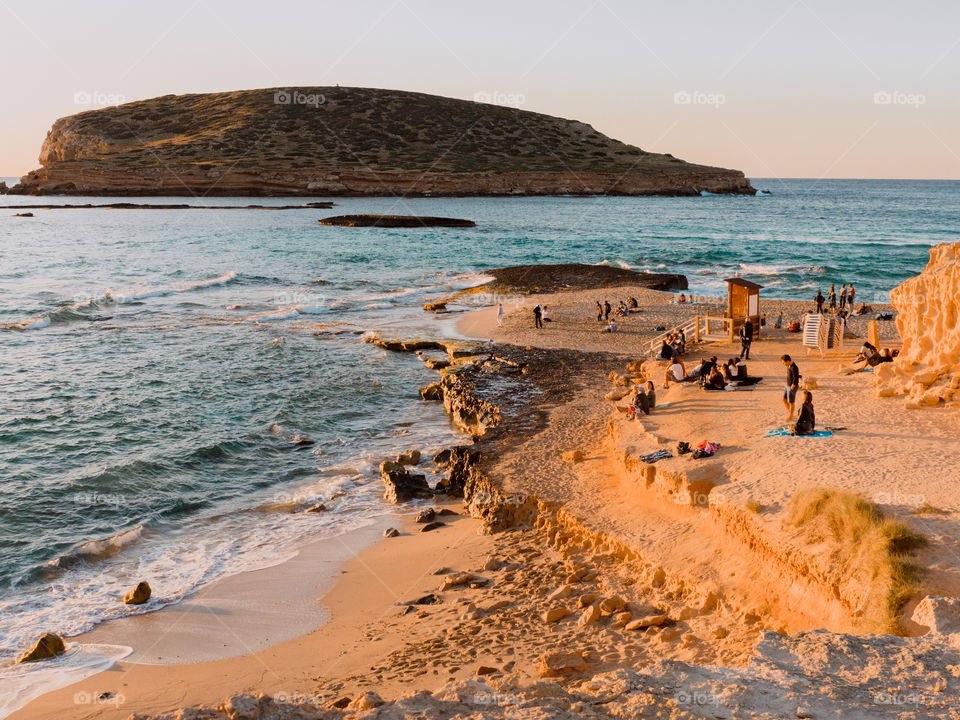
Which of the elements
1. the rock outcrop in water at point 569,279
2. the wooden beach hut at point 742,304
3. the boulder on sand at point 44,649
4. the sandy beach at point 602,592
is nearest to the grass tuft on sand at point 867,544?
the sandy beach at point 602,592

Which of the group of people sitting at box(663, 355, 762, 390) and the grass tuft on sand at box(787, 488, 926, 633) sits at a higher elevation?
the group of people sitting at box(663, 355, 762, 390)

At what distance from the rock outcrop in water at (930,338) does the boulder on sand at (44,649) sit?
53.8 feet

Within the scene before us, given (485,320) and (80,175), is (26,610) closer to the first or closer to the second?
(485,320)

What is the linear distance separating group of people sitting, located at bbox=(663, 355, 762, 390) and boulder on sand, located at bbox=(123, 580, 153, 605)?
13.4 metres

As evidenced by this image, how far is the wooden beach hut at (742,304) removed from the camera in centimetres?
2597

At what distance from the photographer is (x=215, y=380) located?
27.0 metres

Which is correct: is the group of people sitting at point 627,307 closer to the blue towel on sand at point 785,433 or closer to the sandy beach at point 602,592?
the sandy beach at point 602,592

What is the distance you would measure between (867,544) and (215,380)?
22.2 metres

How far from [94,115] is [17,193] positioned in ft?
81.4

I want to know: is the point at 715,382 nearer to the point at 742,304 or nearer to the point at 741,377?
the point at 741,377

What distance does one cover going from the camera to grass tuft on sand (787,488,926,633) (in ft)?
30.8

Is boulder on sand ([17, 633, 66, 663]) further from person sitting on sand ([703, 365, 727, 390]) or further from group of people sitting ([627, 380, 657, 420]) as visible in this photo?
person sitting on sand ([703, 365, 727, 390])

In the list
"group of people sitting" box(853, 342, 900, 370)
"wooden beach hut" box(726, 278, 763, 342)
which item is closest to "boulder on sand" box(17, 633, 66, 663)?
"group of people sitting" box(853, 342, 900, 370)

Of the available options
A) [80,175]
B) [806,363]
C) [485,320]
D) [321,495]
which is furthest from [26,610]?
[80,175]
